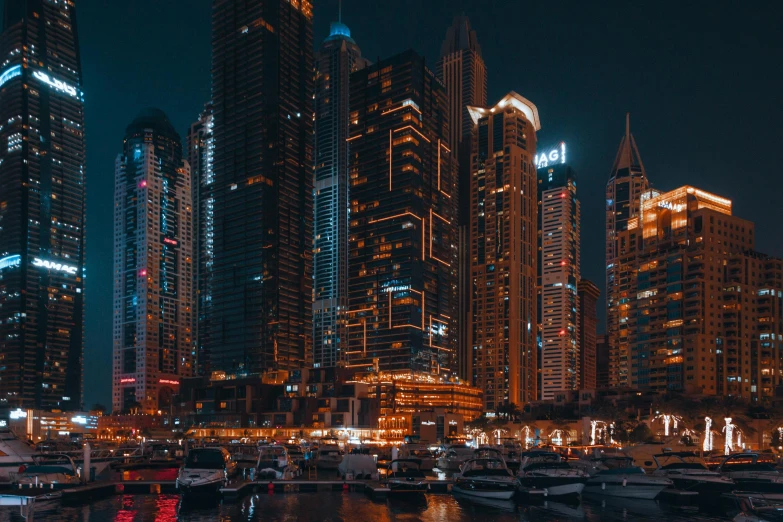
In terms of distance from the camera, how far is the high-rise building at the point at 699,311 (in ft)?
592

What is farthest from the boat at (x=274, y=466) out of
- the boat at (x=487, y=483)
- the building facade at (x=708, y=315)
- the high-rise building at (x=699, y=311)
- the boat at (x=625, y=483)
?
the high-rise building at (x=699, y=311)

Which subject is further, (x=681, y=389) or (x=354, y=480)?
(x=681, y=389)

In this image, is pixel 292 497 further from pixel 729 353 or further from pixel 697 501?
pixel 729 353

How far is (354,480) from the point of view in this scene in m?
60.3

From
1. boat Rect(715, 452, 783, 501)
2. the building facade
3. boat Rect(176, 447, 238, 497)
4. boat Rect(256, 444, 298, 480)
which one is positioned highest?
the building facade

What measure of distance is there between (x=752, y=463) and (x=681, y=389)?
123 meters

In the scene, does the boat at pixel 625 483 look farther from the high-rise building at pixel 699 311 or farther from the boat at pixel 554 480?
the high-rise building at pixel 699 311

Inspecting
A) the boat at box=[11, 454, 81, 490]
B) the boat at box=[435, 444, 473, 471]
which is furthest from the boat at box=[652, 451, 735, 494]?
the boat at box=[11, 454, 81, 490]

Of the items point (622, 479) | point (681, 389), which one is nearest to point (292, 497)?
point (622, 479)

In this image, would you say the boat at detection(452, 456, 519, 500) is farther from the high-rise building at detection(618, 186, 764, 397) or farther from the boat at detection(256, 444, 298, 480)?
the high-rise building at detection(618, 186, 764, 397)

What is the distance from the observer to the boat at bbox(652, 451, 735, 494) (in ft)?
182

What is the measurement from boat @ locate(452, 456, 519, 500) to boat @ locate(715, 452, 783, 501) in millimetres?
15029

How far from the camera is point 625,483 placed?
55.8m

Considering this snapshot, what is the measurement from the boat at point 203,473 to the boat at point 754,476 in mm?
33586
